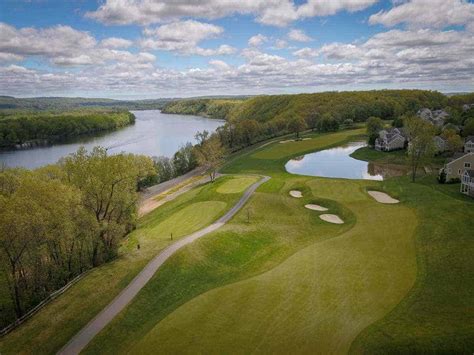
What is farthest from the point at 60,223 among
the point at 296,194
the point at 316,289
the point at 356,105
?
the point at 356,105

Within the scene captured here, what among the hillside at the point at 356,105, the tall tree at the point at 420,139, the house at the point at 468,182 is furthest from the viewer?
the hillside at the point at 356,105

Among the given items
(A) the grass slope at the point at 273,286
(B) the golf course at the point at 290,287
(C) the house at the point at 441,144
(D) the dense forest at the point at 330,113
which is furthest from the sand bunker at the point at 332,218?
(D) the dense forest at the point at 330,113

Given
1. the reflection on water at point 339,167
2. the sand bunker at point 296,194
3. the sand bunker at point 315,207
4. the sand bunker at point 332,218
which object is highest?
the sand bunker at point 296,194

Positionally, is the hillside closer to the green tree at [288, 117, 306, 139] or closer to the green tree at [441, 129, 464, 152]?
the green tree at [288, 117, 306, 139]

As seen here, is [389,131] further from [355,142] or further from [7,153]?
[7,153]

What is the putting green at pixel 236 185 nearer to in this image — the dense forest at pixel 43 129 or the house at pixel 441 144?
the house at pixel 441 144

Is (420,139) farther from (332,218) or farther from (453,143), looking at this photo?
(332,218)
